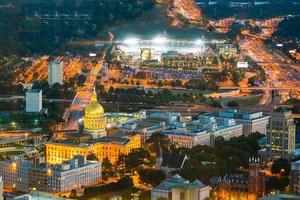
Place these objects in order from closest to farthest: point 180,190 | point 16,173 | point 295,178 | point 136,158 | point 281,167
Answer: point 180,190
point 295,178
point 16,173
point 281,167
point 136,158

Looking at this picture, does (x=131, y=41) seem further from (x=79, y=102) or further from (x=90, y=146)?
(x=90, y=146)

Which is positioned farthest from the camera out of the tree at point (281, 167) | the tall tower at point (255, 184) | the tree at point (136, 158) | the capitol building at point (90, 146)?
the capitol building at point (90, 146)

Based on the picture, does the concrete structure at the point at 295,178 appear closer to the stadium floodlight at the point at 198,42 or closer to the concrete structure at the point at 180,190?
the concrete structure at the point at 180,190

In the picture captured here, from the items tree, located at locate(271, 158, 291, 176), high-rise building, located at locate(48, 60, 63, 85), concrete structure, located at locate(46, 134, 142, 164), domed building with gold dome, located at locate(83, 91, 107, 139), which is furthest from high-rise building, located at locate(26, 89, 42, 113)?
tree, located at locate(271, 158, 291, 176)

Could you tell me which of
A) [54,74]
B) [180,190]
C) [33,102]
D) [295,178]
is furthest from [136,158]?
[54,74]

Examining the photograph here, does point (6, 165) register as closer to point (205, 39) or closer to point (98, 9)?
point (205, 39)

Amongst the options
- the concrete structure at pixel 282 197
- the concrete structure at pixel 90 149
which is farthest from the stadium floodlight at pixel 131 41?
the concrete structure at pixel 282 197
